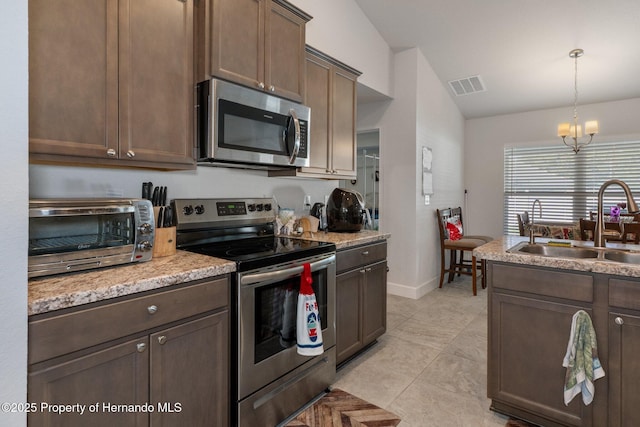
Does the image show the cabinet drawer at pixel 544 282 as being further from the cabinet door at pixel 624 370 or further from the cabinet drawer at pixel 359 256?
the cabinet drawer at pixel 359 256

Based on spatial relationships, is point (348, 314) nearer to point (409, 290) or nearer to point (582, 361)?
point (582, 361)

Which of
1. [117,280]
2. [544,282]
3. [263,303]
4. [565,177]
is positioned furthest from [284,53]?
[565,177]

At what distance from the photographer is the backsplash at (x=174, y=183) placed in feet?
5.25

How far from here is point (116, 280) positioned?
1232 mm

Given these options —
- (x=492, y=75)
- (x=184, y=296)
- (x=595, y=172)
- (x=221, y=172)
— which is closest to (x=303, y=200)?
(x=221, y=172)

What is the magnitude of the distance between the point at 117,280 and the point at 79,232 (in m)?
0.30

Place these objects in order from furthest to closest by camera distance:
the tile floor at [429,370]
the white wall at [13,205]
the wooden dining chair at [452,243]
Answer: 1. the wooden dining chair at [452,243]
2. the tile floor at [429,370]
3. the white wall at [13,205]

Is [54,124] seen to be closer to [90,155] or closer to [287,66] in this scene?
[90,155]

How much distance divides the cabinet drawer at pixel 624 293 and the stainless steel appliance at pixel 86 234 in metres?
2.10

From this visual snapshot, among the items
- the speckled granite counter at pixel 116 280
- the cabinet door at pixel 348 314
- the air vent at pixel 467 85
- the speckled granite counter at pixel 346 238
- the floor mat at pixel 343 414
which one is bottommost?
the floor mat at pixel 343 414

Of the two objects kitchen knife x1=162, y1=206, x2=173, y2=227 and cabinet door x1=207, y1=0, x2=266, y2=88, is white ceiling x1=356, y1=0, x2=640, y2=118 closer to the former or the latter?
cabinet door x1=207, y1=0, x2=266, y2=88

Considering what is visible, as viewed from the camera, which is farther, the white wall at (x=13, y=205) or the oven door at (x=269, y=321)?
the oven door at (x=269, y=321)

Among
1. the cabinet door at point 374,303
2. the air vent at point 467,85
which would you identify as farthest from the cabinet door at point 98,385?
the air vent at point 467,85

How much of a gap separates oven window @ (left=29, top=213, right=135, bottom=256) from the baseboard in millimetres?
3326
